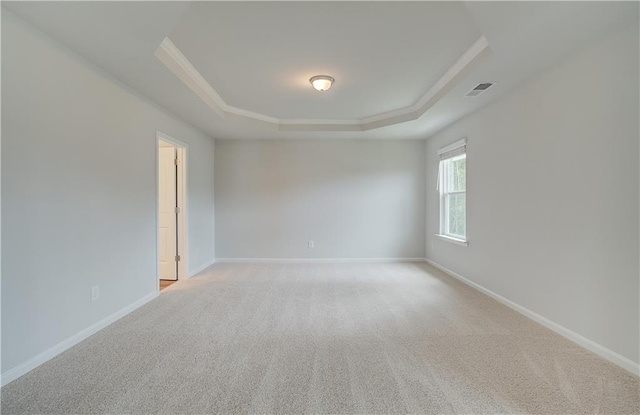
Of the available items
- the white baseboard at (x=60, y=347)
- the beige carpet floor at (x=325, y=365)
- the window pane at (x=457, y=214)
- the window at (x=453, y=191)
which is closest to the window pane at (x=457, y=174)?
the window at (x=453, y=191)

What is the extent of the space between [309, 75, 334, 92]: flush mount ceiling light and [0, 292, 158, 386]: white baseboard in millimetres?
2993

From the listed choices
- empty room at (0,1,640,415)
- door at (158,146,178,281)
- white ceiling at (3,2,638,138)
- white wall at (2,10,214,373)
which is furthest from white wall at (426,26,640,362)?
door at (158,146,178,281)

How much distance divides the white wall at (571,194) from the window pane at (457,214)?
0.72 meters

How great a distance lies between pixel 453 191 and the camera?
4734 mm

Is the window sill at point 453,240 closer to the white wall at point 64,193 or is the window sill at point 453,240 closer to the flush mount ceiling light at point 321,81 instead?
the flush mount ceiling light at point 321,81

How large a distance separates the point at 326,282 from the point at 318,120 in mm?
2575

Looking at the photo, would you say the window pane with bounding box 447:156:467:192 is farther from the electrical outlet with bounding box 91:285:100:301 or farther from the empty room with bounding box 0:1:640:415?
the electrical outlet with bounding box 91:285:100:301

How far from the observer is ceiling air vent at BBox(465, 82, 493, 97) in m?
2.96

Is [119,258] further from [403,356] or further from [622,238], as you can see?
[622,238]


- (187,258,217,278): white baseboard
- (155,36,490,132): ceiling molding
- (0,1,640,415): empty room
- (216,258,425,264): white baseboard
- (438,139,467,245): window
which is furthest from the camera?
(216,258,425,264): white baseboard

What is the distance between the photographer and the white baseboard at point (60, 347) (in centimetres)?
189

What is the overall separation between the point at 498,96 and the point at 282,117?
2.96 m

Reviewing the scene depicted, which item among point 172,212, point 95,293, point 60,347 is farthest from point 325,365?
point 172,212

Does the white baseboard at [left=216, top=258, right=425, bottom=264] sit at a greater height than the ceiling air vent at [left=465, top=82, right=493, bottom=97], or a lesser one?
lesser
